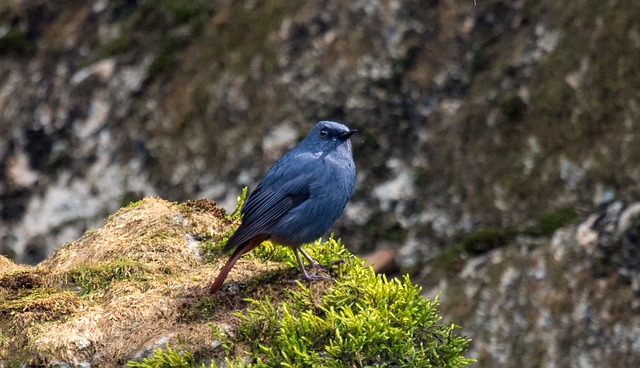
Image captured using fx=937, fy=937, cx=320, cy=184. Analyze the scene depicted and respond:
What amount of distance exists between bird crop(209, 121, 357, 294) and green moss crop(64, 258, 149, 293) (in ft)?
2.03

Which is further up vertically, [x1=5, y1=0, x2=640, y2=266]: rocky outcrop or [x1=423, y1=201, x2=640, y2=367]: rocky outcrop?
[x1=5, y1=0, x2=640, y2=266]: rocky outcrop

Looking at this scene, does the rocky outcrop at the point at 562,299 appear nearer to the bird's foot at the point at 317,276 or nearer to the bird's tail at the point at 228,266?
the bird's foot at the point at 317,276

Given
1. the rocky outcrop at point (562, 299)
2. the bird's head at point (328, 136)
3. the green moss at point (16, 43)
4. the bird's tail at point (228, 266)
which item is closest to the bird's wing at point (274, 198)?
the bird's tail at point (228, 266)

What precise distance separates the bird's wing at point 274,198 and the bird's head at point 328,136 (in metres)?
0.28

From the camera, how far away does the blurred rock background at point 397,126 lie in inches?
333

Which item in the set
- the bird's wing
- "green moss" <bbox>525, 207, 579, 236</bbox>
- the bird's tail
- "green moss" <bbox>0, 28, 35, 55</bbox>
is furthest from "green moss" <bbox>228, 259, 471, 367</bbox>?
"green moss" <bbox>0, 28, 35, 55</bbox>

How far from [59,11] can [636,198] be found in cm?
735

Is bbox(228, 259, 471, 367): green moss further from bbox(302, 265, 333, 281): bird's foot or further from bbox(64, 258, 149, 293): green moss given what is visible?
bbox(64, 258, 149, 293): green moss

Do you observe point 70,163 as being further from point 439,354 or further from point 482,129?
point 439,354

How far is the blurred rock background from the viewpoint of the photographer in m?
8.45

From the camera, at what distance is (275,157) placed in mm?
10016

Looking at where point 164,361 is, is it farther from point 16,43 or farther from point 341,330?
point 16,43

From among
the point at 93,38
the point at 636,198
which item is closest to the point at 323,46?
the point at 93,38

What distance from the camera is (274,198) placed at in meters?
6.28
